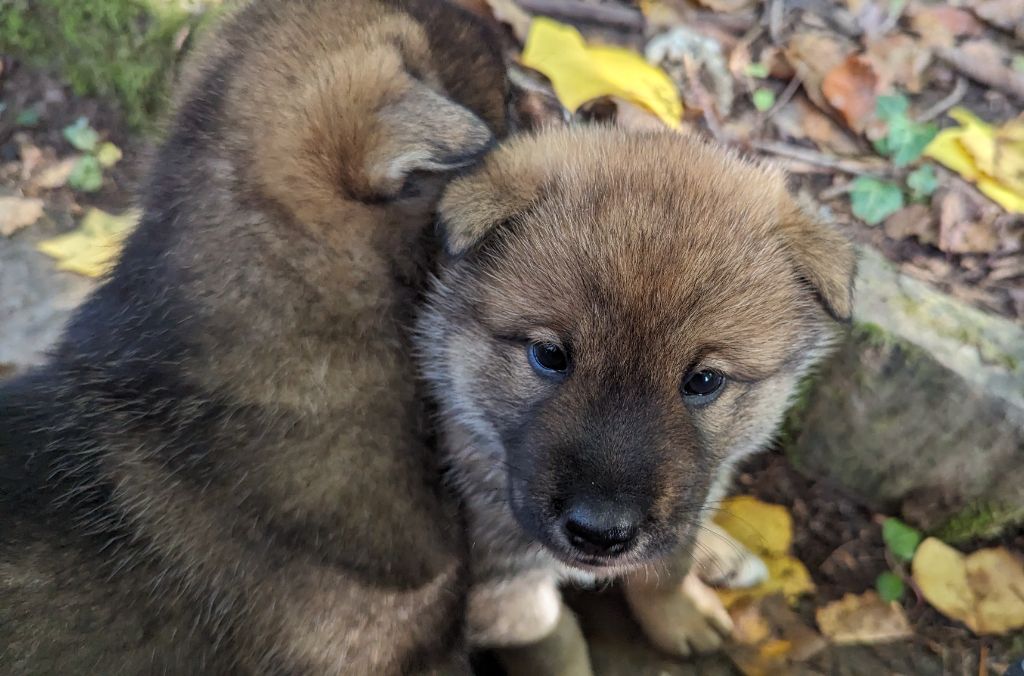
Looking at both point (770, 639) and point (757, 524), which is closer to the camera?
point (770, 639)

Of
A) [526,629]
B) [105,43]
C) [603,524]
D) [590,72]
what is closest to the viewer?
[603,524]

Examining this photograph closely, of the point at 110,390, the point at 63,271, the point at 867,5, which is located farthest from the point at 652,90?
the point at 63,271

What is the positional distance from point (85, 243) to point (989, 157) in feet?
11.5

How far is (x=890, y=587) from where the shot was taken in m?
2.57

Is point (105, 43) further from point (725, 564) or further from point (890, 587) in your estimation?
point (890, 587)

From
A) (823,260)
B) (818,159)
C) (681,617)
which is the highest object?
(823,260)

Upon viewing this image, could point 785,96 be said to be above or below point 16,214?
above

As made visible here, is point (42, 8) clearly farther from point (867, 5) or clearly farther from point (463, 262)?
point (867, 5)

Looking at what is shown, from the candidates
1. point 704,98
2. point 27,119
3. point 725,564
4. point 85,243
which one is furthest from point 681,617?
point 27,119

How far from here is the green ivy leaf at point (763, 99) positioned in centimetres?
339

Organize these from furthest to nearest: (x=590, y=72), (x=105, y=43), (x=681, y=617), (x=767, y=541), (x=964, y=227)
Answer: (x=105, y=43) → (x=590, y=72) → (x=964, y=227) → (x=767, y=541) → (x=681, y=617)

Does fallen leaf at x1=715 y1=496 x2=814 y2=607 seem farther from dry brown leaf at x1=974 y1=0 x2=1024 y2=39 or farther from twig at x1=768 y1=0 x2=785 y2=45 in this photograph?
dry brown leaf at x1=974 y1=0 x2=1024 y2=39

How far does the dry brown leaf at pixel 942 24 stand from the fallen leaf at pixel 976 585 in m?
2.17

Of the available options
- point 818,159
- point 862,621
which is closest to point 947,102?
point 818,159
